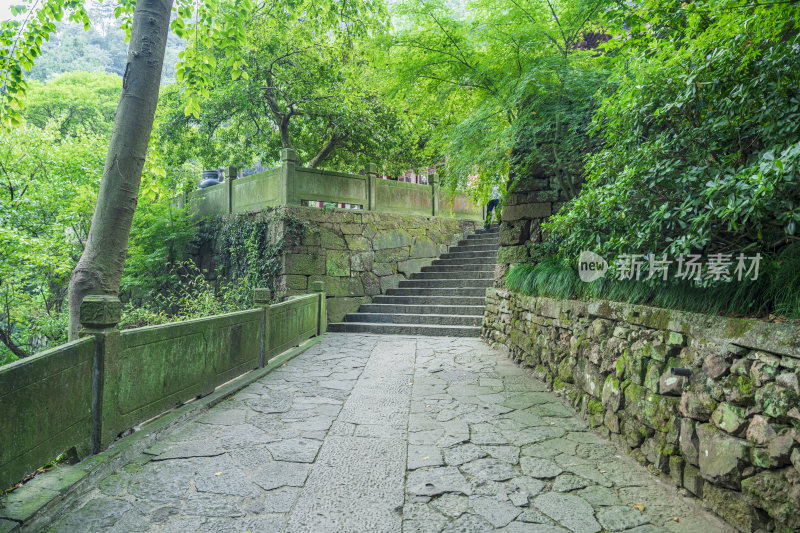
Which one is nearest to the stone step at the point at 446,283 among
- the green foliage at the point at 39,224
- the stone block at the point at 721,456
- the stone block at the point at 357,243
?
the stone block at the point at 357,243

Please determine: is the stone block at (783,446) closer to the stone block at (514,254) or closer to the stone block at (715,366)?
the stone block at (715,366)

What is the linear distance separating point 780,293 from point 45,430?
358 cm

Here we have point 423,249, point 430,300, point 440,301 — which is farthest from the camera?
point 423,249

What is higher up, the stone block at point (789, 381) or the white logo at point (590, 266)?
the white logo at point (590, 266)

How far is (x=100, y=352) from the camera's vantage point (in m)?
2.61

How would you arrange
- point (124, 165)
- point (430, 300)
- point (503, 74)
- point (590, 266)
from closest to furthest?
point (590, 266)
point (124, 165)
point (503, 74)
point (430, 300)

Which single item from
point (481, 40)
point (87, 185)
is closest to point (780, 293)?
point (481, 40)

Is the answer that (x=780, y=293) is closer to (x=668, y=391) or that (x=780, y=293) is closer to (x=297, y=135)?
(x=668, y=391)

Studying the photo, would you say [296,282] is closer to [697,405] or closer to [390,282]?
[390,282]

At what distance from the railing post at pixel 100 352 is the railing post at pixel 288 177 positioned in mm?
6580

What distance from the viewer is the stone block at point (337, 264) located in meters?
9.38

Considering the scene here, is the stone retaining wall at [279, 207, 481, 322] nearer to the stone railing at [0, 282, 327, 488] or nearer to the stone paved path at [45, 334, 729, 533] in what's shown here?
the stone railing at [0, 282, 327, 488]

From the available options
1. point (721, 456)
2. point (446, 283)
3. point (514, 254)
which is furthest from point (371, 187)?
point (721, 456)

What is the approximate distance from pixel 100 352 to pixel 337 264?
6934 millimetres
